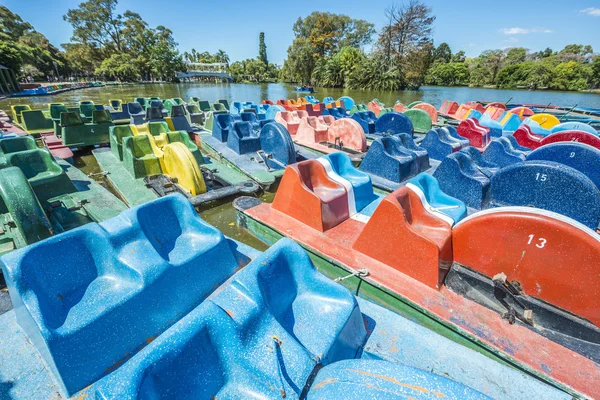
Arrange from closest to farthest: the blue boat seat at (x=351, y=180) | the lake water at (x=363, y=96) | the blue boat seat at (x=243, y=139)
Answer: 1. the blue boat seat at (x=351, y=180)
2. the blue boat seat at (x=243, y=139)
3. the lake water at (x=363, y=96)

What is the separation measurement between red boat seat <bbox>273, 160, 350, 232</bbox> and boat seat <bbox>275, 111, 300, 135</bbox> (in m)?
6.03

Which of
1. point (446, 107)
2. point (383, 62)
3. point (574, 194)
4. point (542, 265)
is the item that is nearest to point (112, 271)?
point (542, 265)

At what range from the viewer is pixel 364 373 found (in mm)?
1236

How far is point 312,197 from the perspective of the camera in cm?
389

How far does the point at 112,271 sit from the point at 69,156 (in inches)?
266

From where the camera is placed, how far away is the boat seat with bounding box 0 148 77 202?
4415mm

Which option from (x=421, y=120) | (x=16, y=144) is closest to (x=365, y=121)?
(x=421, y=120)

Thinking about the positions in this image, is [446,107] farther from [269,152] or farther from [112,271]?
[112,271]

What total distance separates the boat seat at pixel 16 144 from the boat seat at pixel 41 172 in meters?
0.76

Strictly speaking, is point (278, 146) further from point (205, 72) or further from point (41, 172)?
point (205, 72)

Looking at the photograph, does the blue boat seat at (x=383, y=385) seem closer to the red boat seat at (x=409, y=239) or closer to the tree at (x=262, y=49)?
the red boat seat at (x=409, y=239)

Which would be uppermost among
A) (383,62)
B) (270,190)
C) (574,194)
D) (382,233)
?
(383,62)

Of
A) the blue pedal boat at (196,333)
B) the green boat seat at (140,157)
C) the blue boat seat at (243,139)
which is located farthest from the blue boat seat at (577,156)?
the green boat seat at (140,157)

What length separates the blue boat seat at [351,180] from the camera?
438 cm
